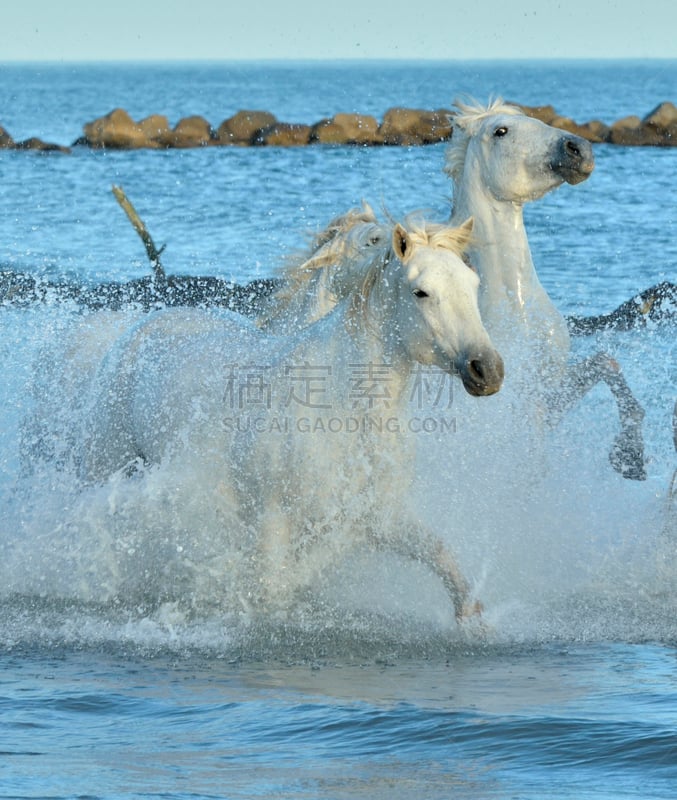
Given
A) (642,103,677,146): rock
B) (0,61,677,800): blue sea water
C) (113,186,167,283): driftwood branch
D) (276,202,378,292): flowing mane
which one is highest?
(642,103,677,146): rock

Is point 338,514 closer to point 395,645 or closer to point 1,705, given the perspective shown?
point 395,645

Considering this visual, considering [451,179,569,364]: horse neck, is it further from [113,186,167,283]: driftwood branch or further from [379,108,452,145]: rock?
[379,108,452,145]: rock

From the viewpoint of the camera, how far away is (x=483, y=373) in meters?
4.59

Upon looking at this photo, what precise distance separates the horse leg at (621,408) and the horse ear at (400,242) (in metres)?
1.96

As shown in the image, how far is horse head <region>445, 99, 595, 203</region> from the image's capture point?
21.6ft

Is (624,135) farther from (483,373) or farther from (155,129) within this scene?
(483,373)

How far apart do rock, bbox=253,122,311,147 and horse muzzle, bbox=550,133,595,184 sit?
41.4 metres

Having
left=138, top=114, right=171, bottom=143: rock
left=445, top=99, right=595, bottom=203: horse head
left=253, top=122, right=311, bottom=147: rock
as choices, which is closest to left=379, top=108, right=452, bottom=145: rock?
left=253, top=122, right=311, bottom=147: rock

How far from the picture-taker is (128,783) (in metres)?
3.98

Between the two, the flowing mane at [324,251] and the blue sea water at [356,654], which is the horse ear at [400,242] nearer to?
the blue sea water at [356,654]

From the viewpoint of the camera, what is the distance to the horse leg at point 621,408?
21.8ft

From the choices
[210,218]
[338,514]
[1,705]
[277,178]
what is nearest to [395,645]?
[338,514]

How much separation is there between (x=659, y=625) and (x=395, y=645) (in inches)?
43.5

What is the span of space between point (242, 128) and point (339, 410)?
46.3m
